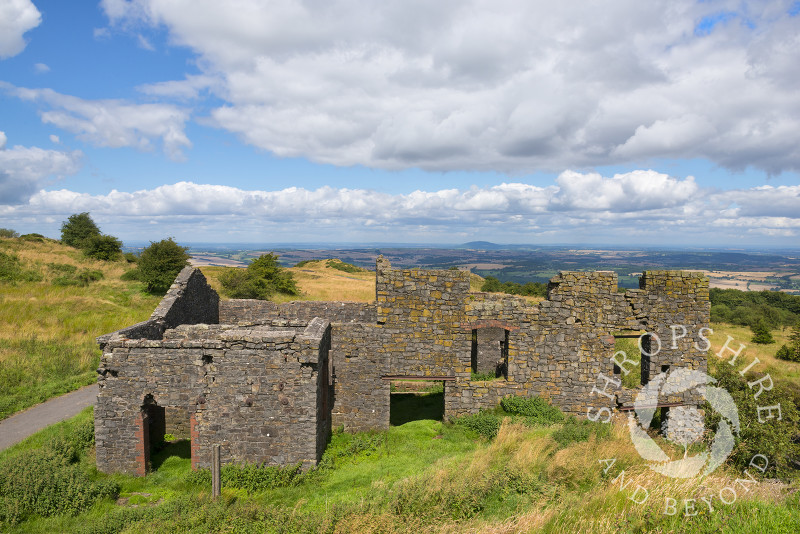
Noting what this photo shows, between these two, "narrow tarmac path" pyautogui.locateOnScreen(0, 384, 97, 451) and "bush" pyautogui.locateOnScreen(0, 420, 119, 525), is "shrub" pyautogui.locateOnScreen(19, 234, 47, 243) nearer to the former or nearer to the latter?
"narrow tarmac path" pyautogui.locateOnScreen(0, 384, 97, 451)

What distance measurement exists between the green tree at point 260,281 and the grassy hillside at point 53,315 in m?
6.88

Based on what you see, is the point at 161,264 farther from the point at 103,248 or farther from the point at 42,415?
the point at 42,415

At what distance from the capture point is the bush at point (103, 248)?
4600 cm

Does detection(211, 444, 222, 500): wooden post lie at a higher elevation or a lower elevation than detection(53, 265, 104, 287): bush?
lower

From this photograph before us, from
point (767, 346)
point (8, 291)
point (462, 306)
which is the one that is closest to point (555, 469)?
point (462, 306)

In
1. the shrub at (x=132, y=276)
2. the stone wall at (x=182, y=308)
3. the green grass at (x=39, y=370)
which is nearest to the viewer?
the stone wall at (x=182, y=308)

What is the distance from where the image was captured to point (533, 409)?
43.0 feet

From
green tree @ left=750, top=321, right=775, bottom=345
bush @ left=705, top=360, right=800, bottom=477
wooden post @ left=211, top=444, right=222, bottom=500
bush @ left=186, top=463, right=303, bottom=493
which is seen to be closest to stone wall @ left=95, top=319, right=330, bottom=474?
bush @ left=186, top=463, right=303, bottom=493

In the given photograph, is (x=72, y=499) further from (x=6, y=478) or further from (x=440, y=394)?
(x=440, y=394)

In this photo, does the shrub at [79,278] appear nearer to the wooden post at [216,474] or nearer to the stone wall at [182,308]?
the stone wall at [182,308]

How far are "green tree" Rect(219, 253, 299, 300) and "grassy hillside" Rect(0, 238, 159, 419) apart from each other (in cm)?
688

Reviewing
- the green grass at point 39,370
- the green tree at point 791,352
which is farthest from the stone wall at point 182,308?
the green tree at point 791,352

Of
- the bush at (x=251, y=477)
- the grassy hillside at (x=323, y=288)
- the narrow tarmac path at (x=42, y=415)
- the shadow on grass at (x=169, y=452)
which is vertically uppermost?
the grassy hillside at (x=323, y=288)

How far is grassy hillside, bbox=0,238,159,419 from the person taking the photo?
17.8m
